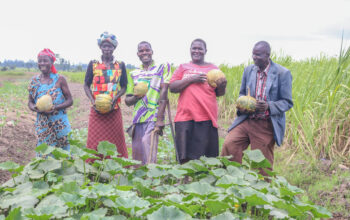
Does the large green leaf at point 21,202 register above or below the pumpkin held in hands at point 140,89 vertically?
below

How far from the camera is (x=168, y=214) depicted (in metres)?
1.57

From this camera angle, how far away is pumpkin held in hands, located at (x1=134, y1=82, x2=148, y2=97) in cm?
331

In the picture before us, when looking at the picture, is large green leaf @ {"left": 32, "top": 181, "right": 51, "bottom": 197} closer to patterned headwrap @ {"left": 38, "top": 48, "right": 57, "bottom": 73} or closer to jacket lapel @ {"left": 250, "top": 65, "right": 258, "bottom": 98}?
patterned headwrap @ {"left": 38, "top": 48, "right": 57, "bottom": 73}

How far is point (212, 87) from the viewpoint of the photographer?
338cm

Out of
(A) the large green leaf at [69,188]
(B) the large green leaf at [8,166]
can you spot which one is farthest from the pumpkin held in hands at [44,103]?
(A) the large green leaf at [69,188]

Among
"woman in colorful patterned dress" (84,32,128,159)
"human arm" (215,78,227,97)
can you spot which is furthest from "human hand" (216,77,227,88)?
"woman in colorful patterned dress" (84,32,128,159)

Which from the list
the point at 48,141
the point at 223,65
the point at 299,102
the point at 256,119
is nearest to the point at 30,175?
the point at 48,141

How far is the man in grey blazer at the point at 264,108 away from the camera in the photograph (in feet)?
10.4

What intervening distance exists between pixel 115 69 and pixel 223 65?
24.1ft

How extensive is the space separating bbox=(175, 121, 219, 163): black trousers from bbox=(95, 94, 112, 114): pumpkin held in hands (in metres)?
0.73

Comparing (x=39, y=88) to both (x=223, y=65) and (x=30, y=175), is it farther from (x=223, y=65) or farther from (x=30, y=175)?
(x=223, y=65)

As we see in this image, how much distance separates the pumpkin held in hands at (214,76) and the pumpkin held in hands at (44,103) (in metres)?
1.63

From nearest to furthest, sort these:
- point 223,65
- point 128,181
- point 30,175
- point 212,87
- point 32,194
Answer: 1. point 32,194
2. point 30,175
3. point 128,181
4. point 212,87
5. point 223,65

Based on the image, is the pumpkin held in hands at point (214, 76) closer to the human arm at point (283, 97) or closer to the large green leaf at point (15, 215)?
the human arm at point (283, 97)
